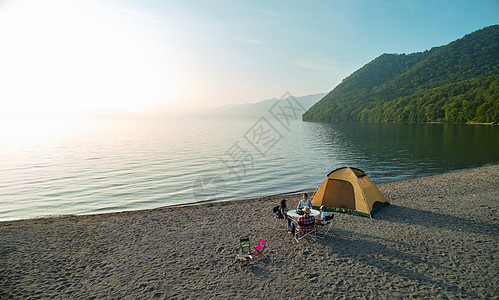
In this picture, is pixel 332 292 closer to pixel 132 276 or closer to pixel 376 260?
pixel 376 260

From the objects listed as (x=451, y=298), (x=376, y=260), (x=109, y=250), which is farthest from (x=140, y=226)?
(x=451, y=298)

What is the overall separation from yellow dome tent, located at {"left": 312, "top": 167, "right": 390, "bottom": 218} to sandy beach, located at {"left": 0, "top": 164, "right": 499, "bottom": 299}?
2.06 feet

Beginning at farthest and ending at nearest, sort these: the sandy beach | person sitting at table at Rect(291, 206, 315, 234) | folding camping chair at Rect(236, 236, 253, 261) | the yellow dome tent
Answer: the yellow dome tent < person sitting at table at Rect(291, 206, 315, 234) < folding camping chair at Rect(236, 236, 253, 261) < the sandy beach

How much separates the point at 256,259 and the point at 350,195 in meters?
7.72

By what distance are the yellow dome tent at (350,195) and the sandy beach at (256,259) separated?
628mm

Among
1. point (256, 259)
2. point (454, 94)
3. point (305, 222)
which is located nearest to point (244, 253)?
point (256, 259)

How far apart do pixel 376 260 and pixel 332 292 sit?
110 inches

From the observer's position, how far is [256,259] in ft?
31.7

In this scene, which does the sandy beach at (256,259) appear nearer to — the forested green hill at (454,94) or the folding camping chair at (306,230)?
the folding camping chair at (306,230)

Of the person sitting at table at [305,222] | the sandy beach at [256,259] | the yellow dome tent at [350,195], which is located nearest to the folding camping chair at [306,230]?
the person sitting at table at [305,222]

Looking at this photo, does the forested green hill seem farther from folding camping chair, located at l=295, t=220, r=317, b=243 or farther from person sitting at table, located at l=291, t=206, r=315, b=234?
person sitting at table, located at l=291, t=206, r=315, b=234

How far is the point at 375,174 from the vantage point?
29609 millimetres

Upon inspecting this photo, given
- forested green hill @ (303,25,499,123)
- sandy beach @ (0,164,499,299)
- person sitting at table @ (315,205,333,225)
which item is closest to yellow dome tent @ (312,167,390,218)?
sandy beach @ (0,164,499,299)

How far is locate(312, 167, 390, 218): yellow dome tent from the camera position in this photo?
47.0 ft
